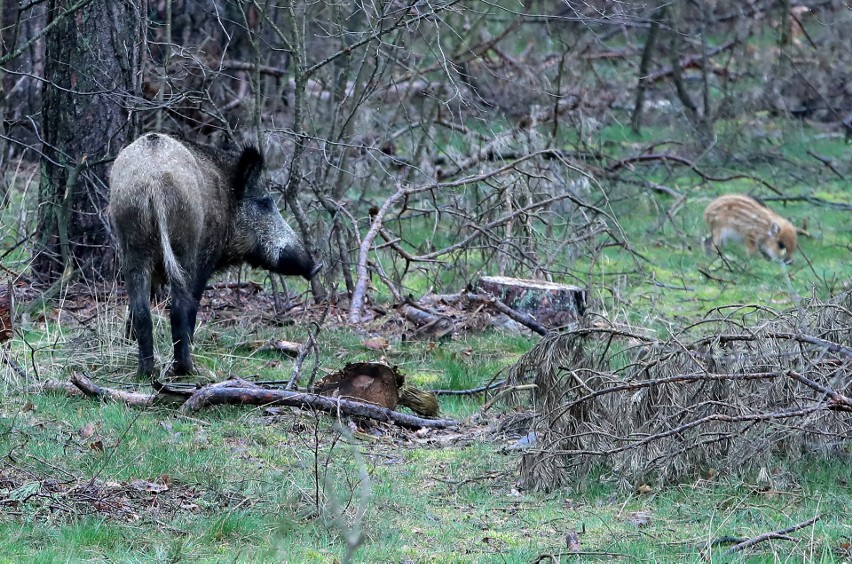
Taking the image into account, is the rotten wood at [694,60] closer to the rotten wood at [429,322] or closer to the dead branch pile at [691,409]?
the rotten wood at [429,322]

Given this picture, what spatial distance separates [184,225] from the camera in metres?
7.99

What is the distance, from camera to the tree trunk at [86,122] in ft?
32.5

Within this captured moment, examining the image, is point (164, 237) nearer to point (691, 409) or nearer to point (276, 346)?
point (276, 346)

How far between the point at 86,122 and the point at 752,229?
26.2 feet

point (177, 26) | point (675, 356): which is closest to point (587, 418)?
point (675, 356)

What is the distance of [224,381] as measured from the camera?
25.4 feet

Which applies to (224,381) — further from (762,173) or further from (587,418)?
(762,173)

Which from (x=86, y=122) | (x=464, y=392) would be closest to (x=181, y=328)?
(x=464, y=392)

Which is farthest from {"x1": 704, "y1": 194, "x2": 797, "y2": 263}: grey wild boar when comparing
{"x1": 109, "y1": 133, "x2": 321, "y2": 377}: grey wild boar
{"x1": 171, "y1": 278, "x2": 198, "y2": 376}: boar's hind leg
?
{"x1": 171, "y1": 278, "x2": 198, "y2": 376}: boar's hind leg

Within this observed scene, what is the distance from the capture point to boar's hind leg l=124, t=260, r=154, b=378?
8.00 meters

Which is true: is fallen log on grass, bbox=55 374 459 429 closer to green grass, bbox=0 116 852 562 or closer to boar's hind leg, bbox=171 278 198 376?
green grass, bbox=0 116 852 562

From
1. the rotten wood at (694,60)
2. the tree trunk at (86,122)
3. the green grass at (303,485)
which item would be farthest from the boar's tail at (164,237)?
the rotten wood at (694,60)

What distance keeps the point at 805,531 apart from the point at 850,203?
38.9 feet

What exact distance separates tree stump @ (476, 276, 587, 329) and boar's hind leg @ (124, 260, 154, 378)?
10.7 ft
